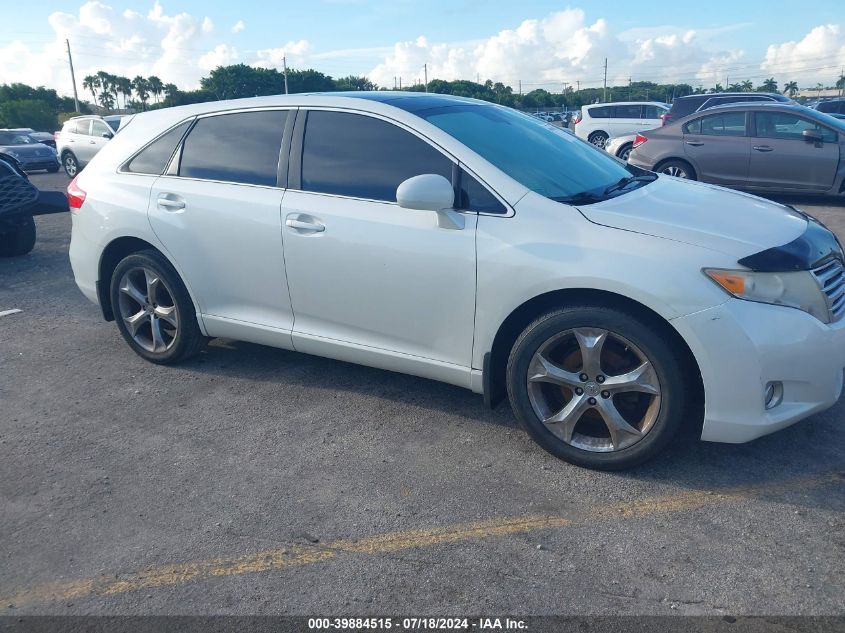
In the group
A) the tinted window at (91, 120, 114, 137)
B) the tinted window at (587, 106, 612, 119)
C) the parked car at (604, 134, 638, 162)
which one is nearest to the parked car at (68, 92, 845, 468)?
the parked car at (604, 134, 638, 162)

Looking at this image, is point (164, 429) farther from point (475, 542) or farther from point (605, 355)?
point (605, 355)

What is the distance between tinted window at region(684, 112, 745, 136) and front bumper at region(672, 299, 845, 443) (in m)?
8.98

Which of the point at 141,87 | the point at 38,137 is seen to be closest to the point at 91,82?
the point at 141,87

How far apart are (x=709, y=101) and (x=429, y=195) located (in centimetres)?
1625

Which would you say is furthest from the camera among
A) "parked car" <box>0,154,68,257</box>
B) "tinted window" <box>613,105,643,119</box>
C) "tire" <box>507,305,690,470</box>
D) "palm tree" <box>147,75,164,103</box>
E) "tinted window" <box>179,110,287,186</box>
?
"palm tree" <box>147,75,164,103</box>

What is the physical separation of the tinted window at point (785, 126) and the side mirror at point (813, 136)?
0.04 metres

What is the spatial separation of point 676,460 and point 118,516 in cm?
261

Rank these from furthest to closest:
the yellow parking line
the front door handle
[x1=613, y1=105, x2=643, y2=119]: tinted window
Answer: [x1=613, y1=105, x2=643, y2=119]: tinted window < the front door handle < the yellow parking line

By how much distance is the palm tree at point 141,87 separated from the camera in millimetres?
92562

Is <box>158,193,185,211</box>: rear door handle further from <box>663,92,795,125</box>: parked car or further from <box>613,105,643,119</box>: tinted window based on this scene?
<box>613,105,643,119</box>: tinted window

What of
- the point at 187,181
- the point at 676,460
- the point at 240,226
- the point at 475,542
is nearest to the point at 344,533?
the point at 475,542

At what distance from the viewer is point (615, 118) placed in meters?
19.4

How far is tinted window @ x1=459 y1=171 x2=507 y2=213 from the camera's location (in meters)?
3.47

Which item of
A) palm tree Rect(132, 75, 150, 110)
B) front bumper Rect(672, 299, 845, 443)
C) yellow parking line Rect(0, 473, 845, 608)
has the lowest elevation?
yellow parking line Rect(0, 473, 845, 608)
